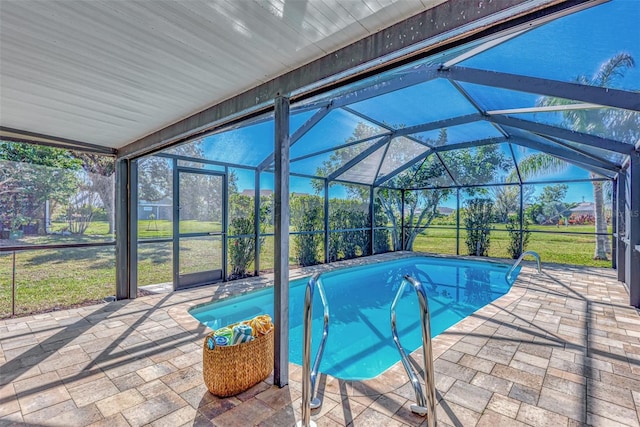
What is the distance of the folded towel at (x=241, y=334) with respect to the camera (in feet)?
8.63

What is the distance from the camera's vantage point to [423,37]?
1.89 metres

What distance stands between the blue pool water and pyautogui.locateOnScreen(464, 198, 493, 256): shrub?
1.59m

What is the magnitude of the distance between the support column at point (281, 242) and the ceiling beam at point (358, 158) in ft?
19.1

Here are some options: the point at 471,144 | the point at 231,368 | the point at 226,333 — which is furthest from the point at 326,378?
the point at 471,144

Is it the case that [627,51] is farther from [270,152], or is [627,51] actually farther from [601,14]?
[270,152]

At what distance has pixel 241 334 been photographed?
2.66 m

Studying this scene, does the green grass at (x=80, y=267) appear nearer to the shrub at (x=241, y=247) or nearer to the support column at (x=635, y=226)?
the shrub at (x=241, y=247)

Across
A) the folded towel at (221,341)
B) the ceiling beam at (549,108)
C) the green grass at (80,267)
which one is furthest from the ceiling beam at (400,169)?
the folded towel at (221,341)

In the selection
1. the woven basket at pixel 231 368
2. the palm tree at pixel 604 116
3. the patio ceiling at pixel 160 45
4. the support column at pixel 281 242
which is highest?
the palm tree at pixel 604 116

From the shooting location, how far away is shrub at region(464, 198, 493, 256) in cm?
1102

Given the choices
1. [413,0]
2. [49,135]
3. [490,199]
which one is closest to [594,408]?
[413,0]

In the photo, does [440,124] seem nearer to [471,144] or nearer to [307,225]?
[471,144]

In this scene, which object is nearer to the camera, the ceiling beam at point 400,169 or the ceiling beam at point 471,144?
the ceiling beam at point 471,144

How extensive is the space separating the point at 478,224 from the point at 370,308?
7088mm
